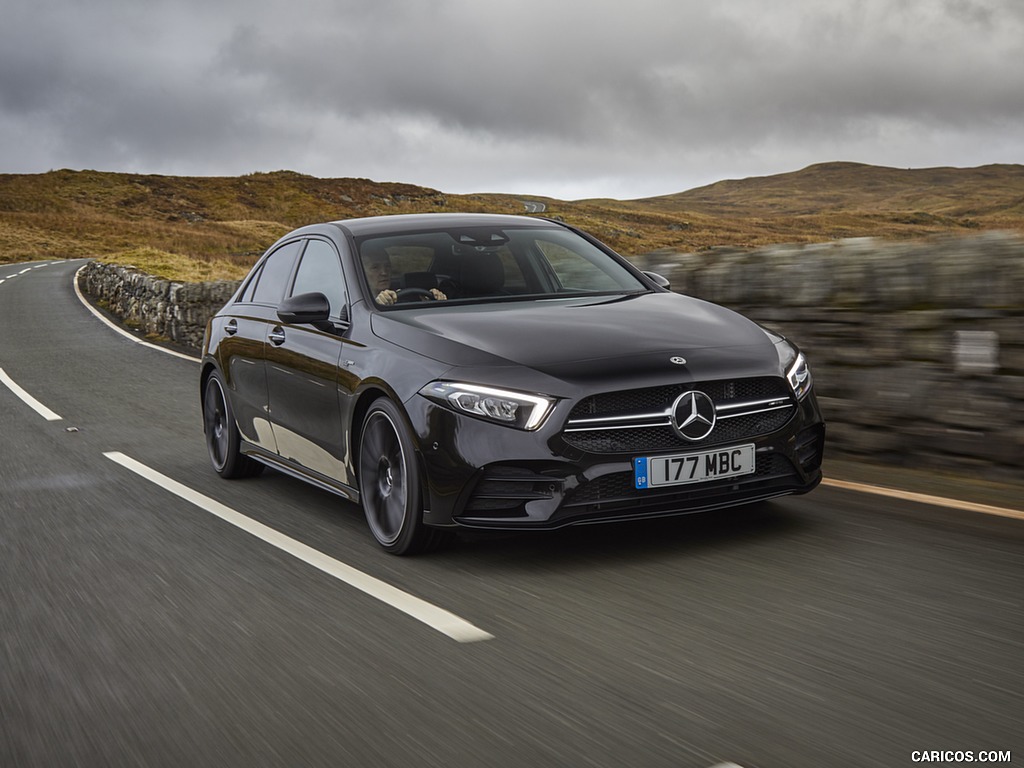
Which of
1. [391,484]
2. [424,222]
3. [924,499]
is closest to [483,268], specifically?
[424,222]

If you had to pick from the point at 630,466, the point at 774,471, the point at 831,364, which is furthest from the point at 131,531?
the point at 831,364

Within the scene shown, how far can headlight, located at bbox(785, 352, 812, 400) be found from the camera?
5.54m

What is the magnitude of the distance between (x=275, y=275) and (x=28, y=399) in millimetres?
7261

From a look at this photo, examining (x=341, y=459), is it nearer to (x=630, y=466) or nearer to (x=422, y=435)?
(x=422, y=435)

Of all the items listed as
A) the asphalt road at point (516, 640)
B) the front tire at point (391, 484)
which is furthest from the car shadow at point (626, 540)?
the front tire at point (391, 484)

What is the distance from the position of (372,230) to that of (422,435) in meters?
1.87

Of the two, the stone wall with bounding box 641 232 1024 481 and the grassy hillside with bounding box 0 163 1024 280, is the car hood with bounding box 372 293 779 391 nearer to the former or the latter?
the stone wall with bounding box 641 232 1024 481

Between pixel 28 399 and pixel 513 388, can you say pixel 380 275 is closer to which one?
pixel 513 388

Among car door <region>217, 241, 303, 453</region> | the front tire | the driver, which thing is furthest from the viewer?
car door <region>217, 241, 303, 453</region>

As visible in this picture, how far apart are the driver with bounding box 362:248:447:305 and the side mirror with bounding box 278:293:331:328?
0.87 ft

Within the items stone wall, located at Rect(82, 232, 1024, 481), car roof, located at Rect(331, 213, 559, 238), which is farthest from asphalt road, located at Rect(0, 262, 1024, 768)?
car roof, located at Rect(331, 213, 559, 238)

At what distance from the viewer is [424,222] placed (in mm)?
6977

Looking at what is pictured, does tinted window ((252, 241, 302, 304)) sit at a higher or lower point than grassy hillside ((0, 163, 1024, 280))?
lower

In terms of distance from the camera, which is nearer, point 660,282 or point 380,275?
point 380,275
